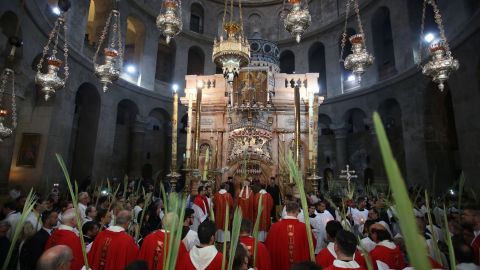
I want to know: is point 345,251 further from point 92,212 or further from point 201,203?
point 201,203

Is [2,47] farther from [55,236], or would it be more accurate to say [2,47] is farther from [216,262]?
[216,262]

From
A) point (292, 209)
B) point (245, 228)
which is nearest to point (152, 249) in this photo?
point (245, 228)

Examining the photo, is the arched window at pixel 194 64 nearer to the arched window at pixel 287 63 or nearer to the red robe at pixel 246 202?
the arched window at pixel 287 63

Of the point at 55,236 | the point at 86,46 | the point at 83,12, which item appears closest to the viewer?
the point at 55,236

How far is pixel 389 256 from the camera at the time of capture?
3.36m

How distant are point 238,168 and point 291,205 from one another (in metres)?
8.86

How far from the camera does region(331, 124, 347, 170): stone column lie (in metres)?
18.9

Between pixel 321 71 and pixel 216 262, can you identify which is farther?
pixel 321 71

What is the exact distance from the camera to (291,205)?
448 centimetres

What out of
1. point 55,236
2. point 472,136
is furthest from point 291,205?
point 472,136

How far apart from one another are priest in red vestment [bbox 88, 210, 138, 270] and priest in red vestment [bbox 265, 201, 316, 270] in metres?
2.07

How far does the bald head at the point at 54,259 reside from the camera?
222cm

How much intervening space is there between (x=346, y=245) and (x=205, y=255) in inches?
55.2

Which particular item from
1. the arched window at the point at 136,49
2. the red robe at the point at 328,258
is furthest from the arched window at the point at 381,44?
the red robe at the point at 328,258
